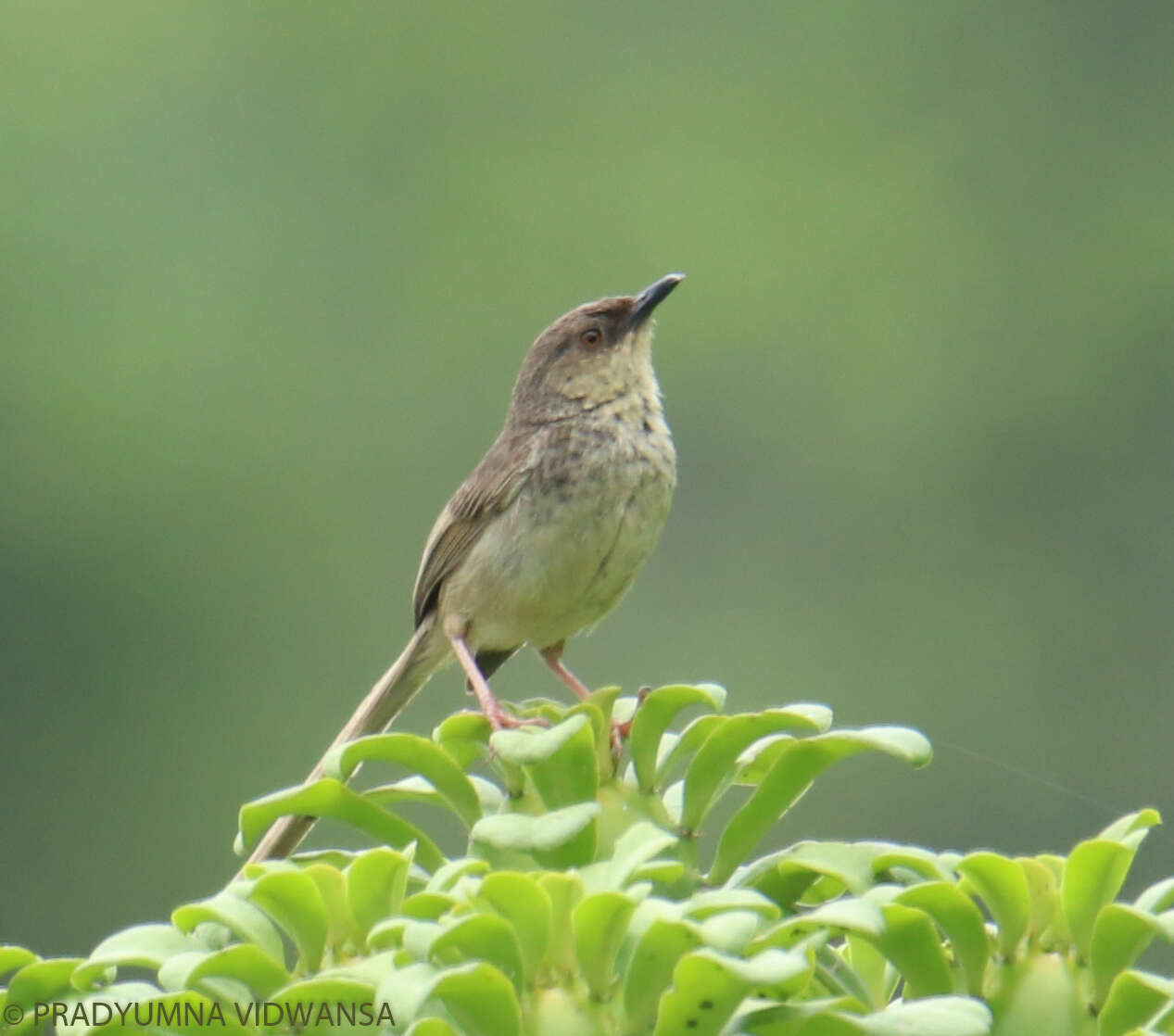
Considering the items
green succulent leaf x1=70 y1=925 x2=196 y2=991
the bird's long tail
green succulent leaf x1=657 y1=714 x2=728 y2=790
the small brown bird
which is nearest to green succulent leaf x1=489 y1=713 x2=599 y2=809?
green succulent leaf x1=657 y1=714 x2=728 y2=790

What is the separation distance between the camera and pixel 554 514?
474 cm

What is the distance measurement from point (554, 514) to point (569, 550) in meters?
0.12

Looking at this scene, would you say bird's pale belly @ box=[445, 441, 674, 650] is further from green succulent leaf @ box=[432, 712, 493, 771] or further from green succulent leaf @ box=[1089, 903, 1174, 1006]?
green succulent leaf @ box=[1089, 903, 1174, 1006]

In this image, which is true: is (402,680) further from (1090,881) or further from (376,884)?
(1090,881)

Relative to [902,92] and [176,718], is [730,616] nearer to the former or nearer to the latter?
[176,718]

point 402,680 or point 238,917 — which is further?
point 402,680

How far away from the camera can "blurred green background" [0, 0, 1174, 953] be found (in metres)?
15.0

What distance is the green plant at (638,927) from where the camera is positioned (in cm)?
167

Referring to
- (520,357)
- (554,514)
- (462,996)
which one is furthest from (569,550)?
(520,357)

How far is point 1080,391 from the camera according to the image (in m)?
18.9

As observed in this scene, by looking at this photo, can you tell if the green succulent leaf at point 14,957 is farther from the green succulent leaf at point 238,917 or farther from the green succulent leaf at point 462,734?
the green succulent leaf at point 462,734

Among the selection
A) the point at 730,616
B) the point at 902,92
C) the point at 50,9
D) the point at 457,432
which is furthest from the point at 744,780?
the point at 902,92

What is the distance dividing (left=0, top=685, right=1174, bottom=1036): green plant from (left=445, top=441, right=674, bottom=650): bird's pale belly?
2.40m

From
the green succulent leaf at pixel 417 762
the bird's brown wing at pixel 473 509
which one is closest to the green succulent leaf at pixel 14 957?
the green succulent leaf at pixel 417 762
